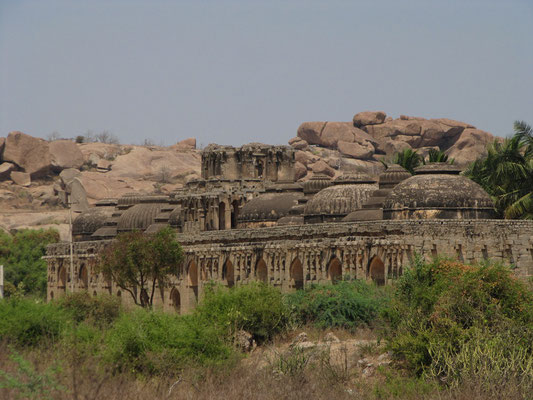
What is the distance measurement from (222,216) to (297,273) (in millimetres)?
14127

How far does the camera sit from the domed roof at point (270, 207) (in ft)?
232

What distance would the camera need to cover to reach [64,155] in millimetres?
139750

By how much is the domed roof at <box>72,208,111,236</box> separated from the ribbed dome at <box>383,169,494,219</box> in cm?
3550

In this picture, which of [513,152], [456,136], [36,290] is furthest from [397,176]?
[456,136]

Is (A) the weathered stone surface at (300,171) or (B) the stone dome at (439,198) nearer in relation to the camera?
(B) the stone dome at (439,198)

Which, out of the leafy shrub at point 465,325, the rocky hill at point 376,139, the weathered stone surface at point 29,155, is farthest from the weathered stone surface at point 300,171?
the leafy shrub at point 465,325

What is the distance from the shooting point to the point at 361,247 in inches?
2259

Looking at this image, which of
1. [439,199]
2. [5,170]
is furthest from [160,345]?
[5,170]

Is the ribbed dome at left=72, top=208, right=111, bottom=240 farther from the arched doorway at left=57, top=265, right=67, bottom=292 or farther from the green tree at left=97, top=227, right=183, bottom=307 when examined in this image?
the green tree at left=97, top=227, right=183, bottom=307

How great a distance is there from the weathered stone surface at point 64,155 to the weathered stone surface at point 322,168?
25.4 metres

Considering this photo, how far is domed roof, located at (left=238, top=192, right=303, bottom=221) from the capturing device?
7072cm

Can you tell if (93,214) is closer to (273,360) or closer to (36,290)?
(36,290)

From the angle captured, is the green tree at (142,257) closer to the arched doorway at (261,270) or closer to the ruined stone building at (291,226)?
the ruined stone building at (291,226)

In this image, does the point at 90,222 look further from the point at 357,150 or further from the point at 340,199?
the point at 357,150
